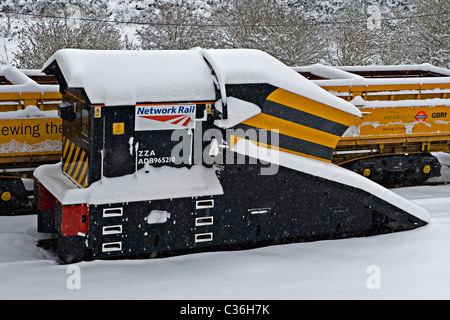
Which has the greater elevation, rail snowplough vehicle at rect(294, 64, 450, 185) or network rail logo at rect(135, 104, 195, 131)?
network rail logo at rect(135, 104, 195, 131)

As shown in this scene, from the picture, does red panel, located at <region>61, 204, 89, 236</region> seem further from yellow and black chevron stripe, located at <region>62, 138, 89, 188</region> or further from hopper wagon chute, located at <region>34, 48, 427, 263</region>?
yellow and black chevron stripe, located at <region>62, 138, 89, 188</region>

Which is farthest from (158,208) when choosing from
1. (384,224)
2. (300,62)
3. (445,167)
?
(300,62)

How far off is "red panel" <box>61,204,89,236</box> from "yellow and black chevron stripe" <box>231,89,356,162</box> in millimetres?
1751

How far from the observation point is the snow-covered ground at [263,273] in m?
4.87

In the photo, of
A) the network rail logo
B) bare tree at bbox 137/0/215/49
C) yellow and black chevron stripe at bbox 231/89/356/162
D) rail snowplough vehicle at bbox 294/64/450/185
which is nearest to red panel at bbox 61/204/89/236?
the network rail logo

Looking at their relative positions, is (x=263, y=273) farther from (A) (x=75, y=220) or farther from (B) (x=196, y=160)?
(A) (x=75, y=220)

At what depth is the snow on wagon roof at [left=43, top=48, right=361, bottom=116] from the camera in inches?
225

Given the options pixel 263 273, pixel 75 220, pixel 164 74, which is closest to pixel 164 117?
pixel 164 74

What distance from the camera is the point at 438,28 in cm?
2681

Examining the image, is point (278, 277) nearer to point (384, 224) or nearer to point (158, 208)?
point (158, 208)

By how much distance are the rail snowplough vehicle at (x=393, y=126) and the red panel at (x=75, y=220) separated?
17.0 ft

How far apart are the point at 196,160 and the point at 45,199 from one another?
2.07 meters

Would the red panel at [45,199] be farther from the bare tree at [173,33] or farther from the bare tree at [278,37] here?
the bare tree at [173,33]

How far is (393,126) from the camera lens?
406 inches
